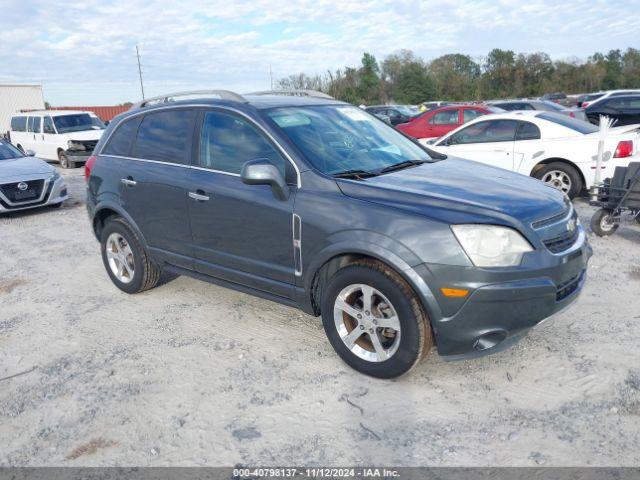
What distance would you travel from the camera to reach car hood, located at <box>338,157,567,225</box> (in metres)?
3.26

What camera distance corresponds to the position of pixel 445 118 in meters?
14.5

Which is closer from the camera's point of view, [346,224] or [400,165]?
[346,224]

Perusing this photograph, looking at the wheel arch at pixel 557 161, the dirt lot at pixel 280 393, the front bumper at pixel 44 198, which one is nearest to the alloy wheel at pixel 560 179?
the wheel arch at pixel 557 161

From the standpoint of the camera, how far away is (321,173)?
3.75 m

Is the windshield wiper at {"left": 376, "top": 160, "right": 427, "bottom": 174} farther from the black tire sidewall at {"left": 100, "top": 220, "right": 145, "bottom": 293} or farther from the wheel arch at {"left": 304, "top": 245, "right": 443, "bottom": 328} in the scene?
the black tire sidewall at {"left": 100, "top": 220, "right": 145, "bottom": 293}

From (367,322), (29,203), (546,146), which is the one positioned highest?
(546,146)

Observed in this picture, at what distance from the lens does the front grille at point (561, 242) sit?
11.0ft

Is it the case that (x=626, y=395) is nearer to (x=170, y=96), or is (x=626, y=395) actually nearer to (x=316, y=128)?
(x=316, y=128)

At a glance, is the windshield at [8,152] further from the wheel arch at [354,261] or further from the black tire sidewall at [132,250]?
the wheel arch at [354,261]

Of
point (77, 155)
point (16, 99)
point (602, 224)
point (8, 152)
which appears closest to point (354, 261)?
point (602, 224)

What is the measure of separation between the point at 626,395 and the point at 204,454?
8.19 feet

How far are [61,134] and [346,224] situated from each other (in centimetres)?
1612

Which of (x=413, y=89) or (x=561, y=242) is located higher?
(x=413, y=89)

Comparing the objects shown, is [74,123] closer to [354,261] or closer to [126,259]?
[126,259]
